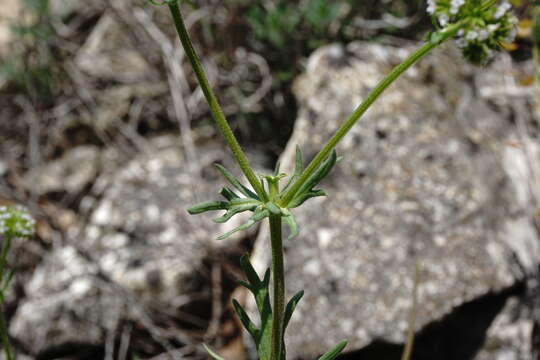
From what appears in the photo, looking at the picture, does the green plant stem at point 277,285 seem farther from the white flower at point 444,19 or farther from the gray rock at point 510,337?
the gray rock at point 510,337

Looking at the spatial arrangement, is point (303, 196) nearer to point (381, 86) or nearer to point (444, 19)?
point (381, 86)

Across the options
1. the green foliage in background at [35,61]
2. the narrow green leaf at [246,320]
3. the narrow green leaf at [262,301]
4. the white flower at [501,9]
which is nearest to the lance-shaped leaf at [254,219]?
the narrow green leaf at [262,301]

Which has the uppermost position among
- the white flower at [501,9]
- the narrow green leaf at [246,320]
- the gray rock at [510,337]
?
the white flower at [501,9]

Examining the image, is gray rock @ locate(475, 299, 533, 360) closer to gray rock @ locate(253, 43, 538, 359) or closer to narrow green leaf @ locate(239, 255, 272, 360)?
gray rock @ locate(253, 43, 538, 359)

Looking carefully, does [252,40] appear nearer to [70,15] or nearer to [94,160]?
[94,160]

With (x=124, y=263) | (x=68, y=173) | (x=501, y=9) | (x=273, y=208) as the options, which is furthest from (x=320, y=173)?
(x=68, y=173)

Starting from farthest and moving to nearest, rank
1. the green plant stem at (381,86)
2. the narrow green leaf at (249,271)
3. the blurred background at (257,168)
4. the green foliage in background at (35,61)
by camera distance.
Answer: the green foliage in background at (35,61) → the blurred background at (257,168) → the narrow green leaf at (249,271) → the green plant stem at (381,86)

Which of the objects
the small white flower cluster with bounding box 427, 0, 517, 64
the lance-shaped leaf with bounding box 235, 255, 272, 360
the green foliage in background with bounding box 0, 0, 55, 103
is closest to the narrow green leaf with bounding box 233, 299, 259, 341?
the lance-shaped leaf with bounding box 235, 255, 272, 360
